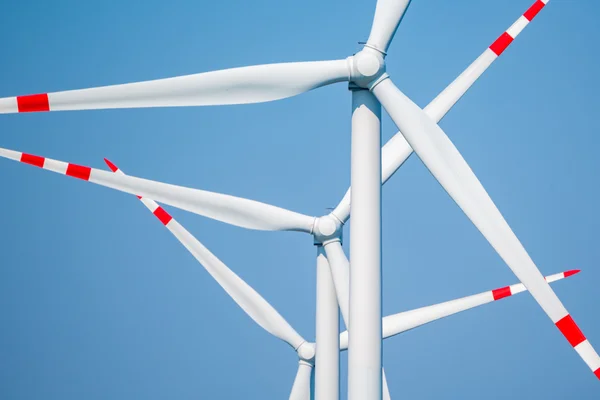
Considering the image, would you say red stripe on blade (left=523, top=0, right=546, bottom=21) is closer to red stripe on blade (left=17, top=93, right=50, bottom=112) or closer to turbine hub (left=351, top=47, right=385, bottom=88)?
turbine hub (left=351, top=47, right=385, bottom=88)

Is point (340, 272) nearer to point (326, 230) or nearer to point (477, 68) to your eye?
point (326, 230)

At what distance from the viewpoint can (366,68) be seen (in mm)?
10961

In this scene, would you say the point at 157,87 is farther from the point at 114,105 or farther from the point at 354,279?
the point at 354,279

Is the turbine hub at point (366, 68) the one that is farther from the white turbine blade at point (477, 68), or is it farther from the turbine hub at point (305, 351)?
the turbine hub at point (305, 351)

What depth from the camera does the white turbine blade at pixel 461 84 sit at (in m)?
→ 13.9

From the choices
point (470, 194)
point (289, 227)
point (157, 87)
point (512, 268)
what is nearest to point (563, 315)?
point (512, 268)

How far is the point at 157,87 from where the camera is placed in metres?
10.6

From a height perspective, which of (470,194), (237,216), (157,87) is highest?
(237,216)

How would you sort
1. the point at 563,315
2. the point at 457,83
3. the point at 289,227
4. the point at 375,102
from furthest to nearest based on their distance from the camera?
1. the point at 289,227
2. the point at 457,83
3. the point at 375,102
4. the point at 563,315

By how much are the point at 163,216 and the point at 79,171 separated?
18.3 ft

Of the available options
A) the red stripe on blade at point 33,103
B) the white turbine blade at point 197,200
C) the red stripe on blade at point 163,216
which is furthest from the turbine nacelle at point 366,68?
the red stripe on blade at point 163,216

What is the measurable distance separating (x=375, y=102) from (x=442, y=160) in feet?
3.46

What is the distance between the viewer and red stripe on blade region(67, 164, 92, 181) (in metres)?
11.2

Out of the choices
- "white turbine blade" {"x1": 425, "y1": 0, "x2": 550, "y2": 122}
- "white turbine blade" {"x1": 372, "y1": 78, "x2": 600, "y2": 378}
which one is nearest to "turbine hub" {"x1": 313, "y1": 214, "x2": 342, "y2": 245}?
"white turbine blade" {"x1": 425, "y1": 0, "x2": 550, "y2": 122}
